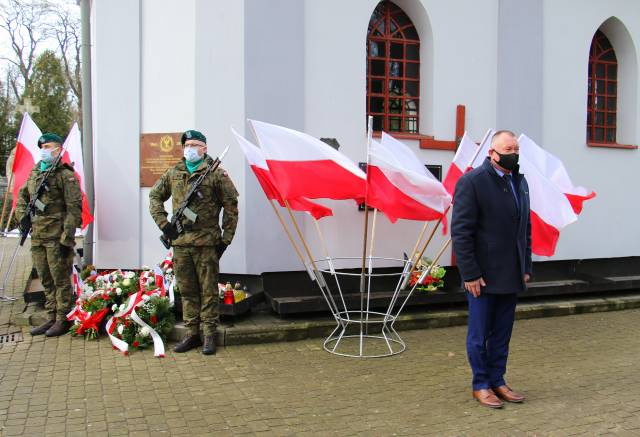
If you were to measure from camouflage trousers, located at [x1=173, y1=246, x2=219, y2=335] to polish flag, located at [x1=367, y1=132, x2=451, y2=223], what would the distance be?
1.71m

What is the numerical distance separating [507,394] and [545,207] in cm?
202

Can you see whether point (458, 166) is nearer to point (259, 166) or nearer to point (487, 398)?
point (259, 166)

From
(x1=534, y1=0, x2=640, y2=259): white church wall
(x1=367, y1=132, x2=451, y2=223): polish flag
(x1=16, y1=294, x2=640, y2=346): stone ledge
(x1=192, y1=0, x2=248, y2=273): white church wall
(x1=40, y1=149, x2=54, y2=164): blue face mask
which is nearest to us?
(x1=367, y1=132, x2=451, y2=223): polish flag

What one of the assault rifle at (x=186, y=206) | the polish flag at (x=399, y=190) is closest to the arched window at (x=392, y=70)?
the polish flag at (x=399, y=190)

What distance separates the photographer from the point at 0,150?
3066cm

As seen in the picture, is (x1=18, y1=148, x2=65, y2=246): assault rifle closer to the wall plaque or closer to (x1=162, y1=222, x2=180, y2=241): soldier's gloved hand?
the wall plaque

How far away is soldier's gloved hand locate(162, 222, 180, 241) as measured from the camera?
18.3ft

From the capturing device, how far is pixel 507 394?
448cm

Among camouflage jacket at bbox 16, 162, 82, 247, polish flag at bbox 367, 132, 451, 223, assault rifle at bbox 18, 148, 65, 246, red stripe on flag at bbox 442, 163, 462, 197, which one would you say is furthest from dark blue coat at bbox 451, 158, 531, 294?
assault rifle at bbox 18, 148, 65, 246

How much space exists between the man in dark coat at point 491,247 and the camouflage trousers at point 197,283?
8.30 feet

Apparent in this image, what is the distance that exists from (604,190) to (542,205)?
4.33 m

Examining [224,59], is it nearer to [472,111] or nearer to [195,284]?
[195,284]

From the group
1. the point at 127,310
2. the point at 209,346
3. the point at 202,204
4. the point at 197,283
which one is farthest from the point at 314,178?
the point at 127,310

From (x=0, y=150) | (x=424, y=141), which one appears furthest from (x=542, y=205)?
(x=0, y=150)
